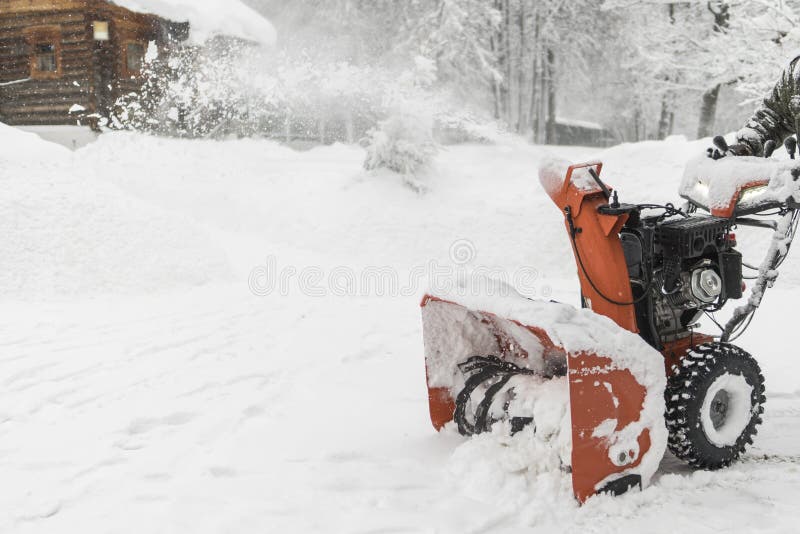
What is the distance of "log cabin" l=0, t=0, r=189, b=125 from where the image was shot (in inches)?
639

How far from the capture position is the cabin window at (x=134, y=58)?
678 inches

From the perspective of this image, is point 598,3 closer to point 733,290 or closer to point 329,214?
point 329,214

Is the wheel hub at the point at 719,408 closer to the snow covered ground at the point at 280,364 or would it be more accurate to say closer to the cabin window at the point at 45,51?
the snow covered ground at the point at 280,364

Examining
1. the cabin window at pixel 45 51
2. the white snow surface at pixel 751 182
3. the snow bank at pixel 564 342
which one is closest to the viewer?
the snow bank at pixel 564 342

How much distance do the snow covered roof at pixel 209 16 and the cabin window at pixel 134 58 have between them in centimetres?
115

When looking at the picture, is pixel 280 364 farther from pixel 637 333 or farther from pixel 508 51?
pixel 508 51

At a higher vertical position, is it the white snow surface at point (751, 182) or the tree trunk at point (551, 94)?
the tree trunk at point (551, 94)

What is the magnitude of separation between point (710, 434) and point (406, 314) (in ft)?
14.1

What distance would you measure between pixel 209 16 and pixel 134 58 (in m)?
2.46

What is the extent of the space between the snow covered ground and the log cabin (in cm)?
528

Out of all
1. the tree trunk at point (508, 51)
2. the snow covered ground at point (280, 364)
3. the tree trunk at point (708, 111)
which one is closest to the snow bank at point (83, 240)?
the snow covered ground at point (280, 364)

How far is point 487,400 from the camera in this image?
3.37 metres

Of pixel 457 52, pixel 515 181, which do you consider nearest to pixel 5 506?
pixel 515 181

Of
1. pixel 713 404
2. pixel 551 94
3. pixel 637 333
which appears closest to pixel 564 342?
pixel 637 333
